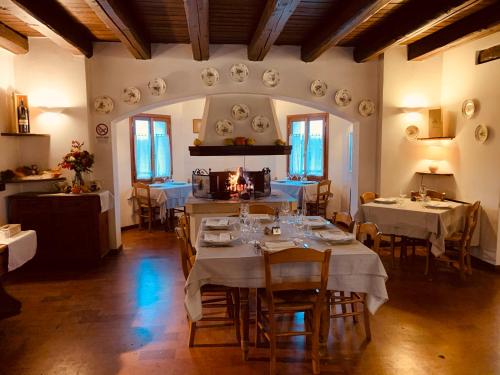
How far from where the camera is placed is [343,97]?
17.7ft

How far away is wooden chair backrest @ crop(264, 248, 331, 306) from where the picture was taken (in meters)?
2.31

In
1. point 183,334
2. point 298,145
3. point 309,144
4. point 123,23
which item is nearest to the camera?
point 183,334

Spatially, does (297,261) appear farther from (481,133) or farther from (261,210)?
(481,133)

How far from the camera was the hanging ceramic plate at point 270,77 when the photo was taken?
17.3 feet

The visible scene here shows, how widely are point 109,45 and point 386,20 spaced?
11.5ft

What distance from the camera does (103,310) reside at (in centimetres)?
349

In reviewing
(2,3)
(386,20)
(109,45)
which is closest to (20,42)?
(109,45)

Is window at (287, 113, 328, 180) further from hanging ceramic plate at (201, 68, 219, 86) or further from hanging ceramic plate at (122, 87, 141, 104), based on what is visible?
hanging ceramic plate at (122, 87, 141, 104)

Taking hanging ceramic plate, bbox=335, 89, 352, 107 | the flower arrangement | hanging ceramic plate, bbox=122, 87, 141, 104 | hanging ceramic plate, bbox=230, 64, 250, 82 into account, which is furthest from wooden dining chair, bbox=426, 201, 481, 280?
the flower arrangement

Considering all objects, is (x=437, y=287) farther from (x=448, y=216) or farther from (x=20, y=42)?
(x=20, y=42)

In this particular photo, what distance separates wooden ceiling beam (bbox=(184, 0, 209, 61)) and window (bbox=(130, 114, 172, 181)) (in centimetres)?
280

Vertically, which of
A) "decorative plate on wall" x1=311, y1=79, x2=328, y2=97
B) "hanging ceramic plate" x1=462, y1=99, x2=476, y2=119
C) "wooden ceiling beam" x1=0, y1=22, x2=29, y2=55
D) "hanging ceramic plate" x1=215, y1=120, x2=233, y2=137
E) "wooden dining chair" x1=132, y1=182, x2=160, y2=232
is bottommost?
"wooden dining chair" x1=132, y1=182, x2=160, y2=232

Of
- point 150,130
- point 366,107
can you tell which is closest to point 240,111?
point 366,107

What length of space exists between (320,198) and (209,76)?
10.8 ft
